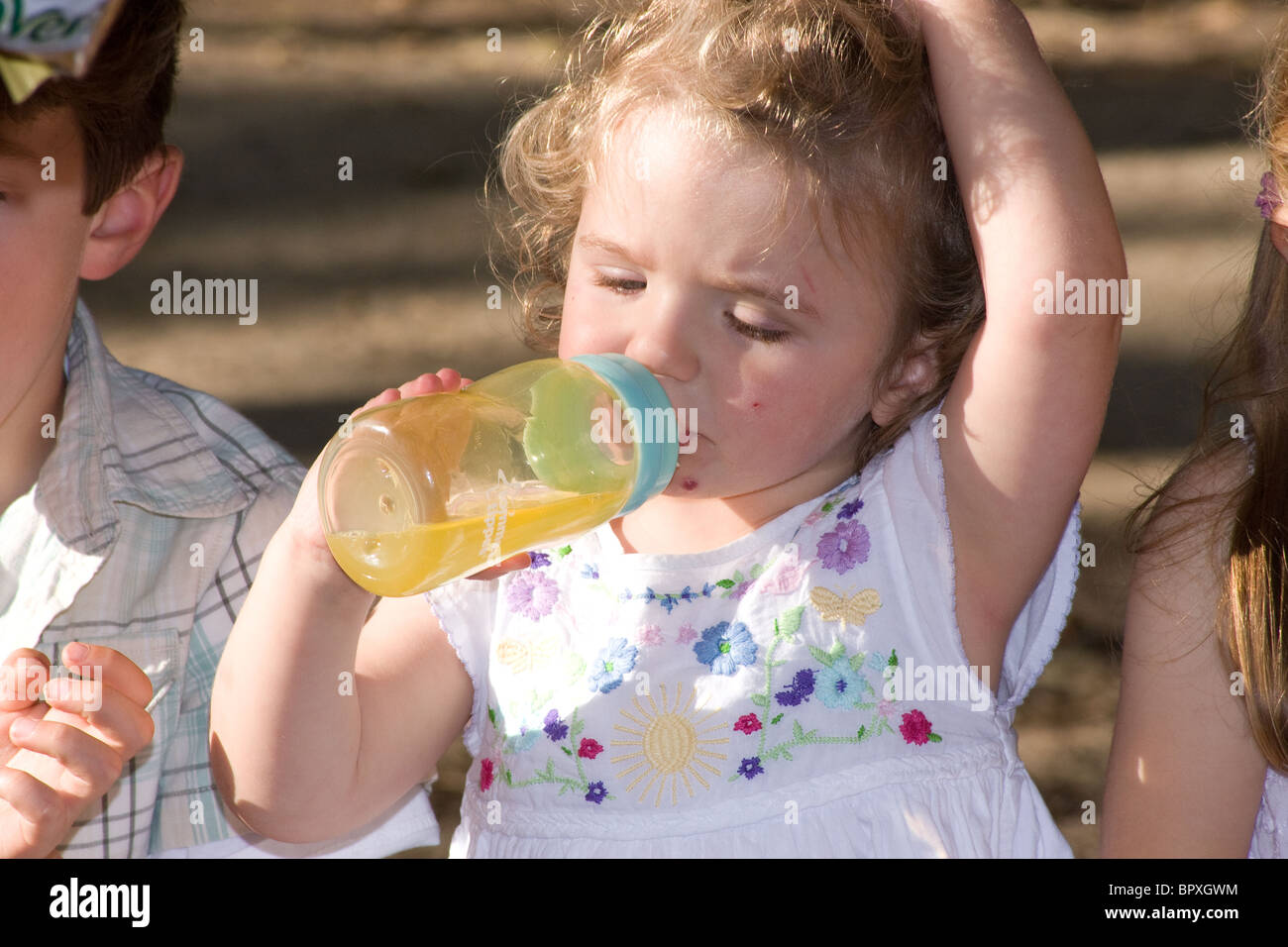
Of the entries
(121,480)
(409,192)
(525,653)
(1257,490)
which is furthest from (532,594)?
(409,192)

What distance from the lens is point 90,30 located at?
0.67m

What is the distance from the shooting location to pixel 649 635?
1277 millimetres

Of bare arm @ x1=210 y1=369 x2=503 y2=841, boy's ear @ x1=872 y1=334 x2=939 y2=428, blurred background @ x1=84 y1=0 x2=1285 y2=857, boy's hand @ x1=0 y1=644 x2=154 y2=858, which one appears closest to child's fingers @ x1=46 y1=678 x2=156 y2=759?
boy's hand @ x1=0 y1=644 x2=154 y2=858

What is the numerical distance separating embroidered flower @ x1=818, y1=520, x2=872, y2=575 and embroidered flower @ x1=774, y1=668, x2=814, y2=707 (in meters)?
0.09

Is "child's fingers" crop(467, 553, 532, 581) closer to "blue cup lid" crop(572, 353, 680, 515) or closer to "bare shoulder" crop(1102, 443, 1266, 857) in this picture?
"blue cup lid" crop(572, 353, 680, 515)

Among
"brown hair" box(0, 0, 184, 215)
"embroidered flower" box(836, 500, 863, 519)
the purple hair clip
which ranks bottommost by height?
"embroidered flower" box(836, 500, 863, 519)

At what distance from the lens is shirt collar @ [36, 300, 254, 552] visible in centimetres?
135

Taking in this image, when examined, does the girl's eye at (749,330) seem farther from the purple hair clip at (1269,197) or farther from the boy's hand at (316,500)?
the purple hair clip at (1269,197)

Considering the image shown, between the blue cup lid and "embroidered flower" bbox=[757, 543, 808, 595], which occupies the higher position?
the blue cup lid

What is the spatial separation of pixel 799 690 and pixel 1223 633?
0.37 metres
